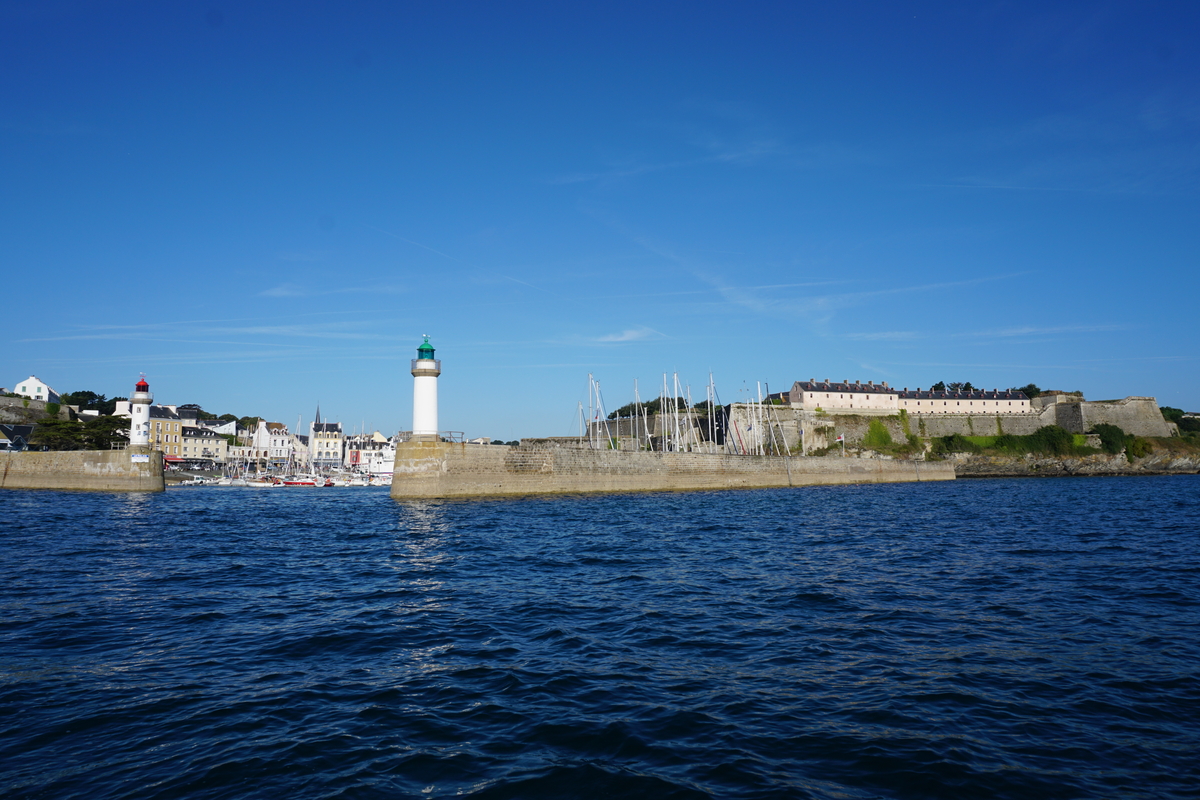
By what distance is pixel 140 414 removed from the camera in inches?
1641

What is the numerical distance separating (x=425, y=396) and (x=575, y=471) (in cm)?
1013

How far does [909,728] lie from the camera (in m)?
6.01

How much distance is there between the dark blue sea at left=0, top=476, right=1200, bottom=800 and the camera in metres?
5.20

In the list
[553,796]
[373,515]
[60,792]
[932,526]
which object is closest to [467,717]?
[553,796]

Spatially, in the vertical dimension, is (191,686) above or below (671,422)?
below

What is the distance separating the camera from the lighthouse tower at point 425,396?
120 feet

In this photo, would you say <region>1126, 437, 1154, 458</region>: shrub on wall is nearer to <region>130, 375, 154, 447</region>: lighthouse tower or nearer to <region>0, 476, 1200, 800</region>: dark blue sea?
<region>0, 476, 1200, 800</region>: dark blue sea

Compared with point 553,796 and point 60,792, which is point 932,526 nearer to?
point 553,796

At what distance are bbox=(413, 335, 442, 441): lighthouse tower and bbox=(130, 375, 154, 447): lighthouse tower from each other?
58.5ft

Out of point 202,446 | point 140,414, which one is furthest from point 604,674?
point 202,446

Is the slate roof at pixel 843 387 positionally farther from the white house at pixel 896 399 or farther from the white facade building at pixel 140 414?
the white facade building at pixel 140 414

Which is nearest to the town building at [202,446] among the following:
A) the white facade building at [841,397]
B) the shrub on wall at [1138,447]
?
the white facade building at [841,397]

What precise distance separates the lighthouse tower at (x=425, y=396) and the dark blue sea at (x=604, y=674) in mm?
19803

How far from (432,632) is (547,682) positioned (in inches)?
111
